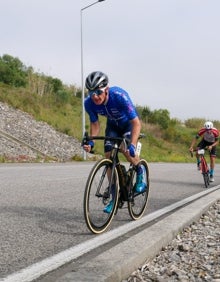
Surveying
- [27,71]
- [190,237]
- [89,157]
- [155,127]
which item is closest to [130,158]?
[190,237]

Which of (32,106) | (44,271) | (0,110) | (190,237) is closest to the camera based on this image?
(44,271)

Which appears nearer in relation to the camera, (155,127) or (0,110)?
(0,110)

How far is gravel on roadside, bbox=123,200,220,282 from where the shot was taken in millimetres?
3231

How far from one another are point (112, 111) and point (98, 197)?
106 cm

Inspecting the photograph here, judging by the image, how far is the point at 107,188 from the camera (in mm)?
4836

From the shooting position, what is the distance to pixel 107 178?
4.82 metres

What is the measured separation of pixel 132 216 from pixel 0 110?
2165cm

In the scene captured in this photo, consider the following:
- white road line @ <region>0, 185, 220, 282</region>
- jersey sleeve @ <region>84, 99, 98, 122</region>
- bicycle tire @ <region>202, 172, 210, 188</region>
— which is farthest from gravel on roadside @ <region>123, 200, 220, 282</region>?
bicycle tire @ <region>202, 172, 210, 188</region>

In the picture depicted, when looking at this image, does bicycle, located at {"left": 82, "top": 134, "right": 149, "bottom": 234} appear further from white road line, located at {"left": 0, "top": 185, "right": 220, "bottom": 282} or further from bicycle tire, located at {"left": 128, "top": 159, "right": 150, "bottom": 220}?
white road line, located at {"left": 0, "top": 185, "right": 220, "bottom": 282}

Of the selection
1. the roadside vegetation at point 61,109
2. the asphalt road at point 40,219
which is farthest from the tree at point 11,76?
the asphalt road at point 40,219

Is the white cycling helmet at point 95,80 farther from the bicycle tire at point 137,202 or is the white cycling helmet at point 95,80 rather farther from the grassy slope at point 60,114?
the grassy slope at point 60,114

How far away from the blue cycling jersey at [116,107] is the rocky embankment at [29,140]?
13583 mm

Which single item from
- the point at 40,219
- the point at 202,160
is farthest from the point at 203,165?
the point at 40,219

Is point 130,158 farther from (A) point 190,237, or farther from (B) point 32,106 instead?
(B) point 32,106
